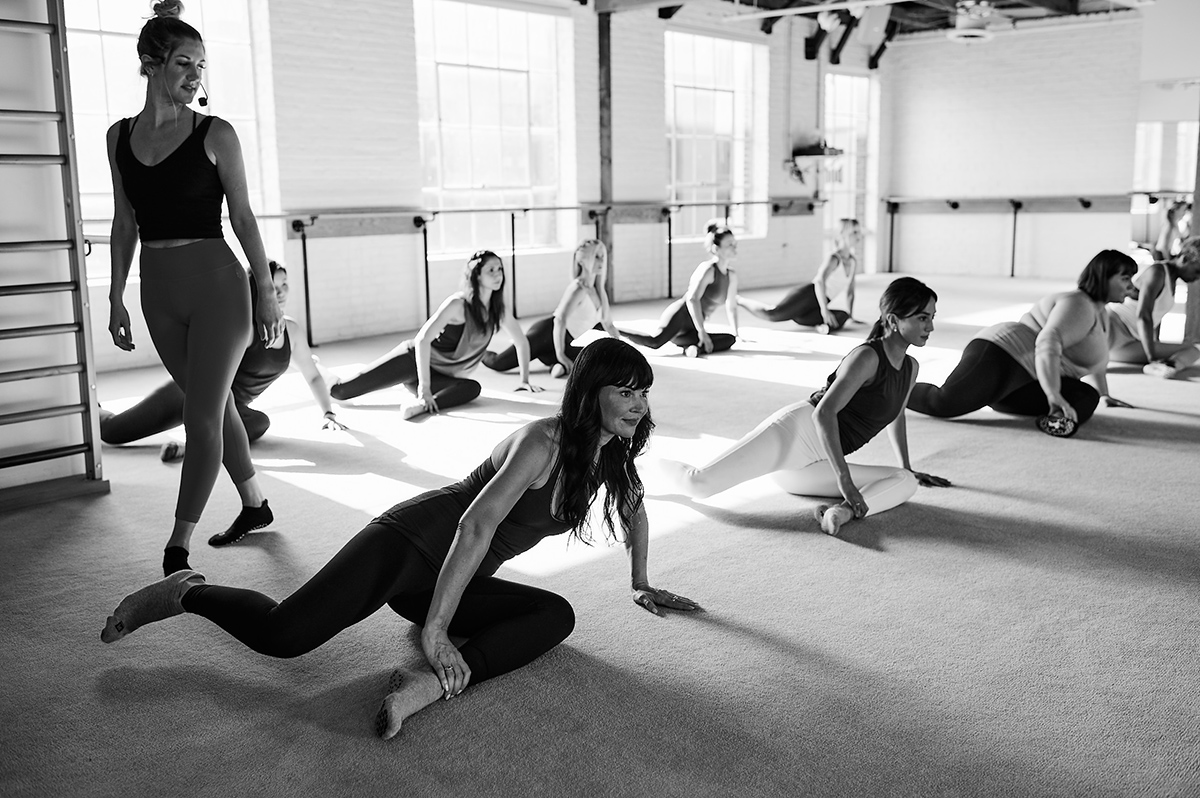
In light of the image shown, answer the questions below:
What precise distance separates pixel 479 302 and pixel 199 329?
288cm

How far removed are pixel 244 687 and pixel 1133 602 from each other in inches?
98.1

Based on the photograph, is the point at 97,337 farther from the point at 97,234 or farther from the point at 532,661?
the point at 532,661

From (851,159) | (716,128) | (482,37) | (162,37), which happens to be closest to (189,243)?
(162,37)

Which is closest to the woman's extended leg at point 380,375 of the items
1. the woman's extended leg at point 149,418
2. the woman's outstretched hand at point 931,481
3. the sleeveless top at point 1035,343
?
the woman's extended leg at point 149,418

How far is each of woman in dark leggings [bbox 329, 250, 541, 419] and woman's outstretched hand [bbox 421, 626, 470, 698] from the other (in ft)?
11.6

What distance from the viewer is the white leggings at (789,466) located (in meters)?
3.96

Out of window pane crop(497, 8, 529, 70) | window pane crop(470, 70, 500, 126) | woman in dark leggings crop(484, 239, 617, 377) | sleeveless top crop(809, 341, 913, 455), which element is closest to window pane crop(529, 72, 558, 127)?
window pane crop(497, 8, 529, 70)

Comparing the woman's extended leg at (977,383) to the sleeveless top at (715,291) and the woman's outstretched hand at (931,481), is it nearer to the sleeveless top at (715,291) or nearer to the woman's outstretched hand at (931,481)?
the woman's outstretched hand at (931,481)

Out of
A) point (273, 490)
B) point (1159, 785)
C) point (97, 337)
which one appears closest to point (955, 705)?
point (1159, 785)

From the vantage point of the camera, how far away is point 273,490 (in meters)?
4.37

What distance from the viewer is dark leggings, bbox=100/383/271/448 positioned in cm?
502

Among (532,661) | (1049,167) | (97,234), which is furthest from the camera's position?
(1049,167)

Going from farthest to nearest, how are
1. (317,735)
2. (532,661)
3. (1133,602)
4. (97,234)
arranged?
(97,234) < (1133,602) < (532,661) < (317,735)

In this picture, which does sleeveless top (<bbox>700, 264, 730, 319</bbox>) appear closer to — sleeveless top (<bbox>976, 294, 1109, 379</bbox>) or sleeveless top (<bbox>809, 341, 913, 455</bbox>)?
sleeveless top (<bbox>976, 294, 1109, 379</bbox>)
